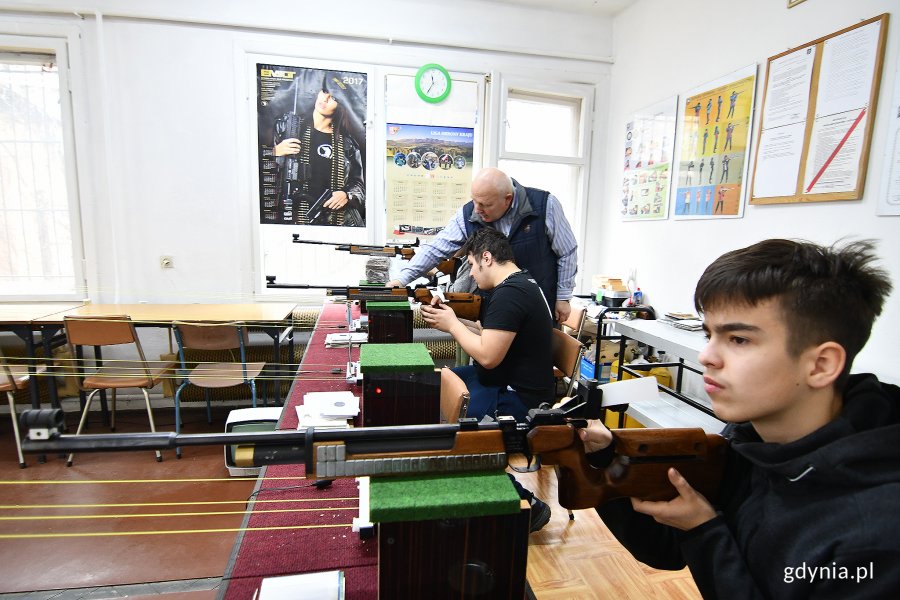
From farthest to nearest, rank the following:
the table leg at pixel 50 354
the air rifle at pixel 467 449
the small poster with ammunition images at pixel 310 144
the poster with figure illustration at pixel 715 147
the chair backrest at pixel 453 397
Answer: the small poster with ammunition images at pixel 310 144 < the table leg at pixel 50 354 < the poster with figure illustration at pixel 715 147 < the chair backrest at pixel 453 397 < the air rifle at pixel 467 449

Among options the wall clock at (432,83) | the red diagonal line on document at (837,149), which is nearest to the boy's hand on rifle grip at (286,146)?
the wall clock at (432,83)

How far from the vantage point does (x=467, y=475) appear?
2.13ft

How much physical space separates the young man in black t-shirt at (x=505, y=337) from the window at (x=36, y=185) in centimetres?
348

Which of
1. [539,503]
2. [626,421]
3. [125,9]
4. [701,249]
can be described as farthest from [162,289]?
[701,249]

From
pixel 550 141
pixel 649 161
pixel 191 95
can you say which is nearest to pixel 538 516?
pixel 649 161

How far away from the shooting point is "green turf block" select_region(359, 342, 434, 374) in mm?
1105

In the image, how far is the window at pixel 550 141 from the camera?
4168 millimetres

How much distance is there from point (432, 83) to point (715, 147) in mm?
2354

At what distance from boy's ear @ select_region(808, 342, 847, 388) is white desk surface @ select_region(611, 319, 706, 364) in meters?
1.66

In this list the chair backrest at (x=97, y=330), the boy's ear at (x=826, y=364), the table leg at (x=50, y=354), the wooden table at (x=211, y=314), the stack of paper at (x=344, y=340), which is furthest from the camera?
the wooden table at (x=211, y=314)

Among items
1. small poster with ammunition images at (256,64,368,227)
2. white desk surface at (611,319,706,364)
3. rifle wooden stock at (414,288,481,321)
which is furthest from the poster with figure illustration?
small poster with ammunition images at (256,64,368,227)

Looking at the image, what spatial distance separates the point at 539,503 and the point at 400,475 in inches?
67.0

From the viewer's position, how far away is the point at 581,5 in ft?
12.8

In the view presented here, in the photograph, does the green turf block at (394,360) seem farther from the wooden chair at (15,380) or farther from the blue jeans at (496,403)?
the wooden chair at (15,380)
